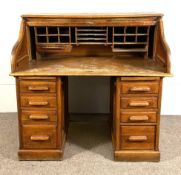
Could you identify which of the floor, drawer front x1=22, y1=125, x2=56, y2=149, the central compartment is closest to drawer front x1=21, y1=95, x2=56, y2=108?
drawer front x1=22, y1=125, x2=56, y2=149

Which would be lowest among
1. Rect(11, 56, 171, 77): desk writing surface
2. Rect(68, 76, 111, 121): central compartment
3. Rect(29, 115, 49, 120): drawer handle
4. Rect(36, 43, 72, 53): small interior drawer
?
Rect(68, 76, 111, 121): central compartment

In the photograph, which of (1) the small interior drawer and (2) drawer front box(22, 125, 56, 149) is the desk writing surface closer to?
(1) the small interior drawer

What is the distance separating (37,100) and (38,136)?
0.27 meters

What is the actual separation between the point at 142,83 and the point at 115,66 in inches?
10.6

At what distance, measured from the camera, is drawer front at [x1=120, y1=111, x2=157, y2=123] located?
2.27m

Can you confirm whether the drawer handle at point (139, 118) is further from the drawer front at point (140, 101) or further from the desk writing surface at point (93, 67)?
the desk writing surface at point (93, 67)

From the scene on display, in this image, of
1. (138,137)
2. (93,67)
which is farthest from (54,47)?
(138,137)

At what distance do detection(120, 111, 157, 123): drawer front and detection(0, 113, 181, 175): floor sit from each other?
0.32 m

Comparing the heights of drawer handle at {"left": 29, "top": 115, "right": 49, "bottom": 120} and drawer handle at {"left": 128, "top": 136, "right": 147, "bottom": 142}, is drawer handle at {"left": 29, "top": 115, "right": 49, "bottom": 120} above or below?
above

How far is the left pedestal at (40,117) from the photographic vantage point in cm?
223

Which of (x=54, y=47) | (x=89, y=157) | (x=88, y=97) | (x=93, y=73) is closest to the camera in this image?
(x=93, y=73)

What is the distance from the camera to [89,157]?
239 cm

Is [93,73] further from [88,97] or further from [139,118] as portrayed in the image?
[88,97]

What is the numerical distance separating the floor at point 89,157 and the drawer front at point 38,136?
0.40 feet
